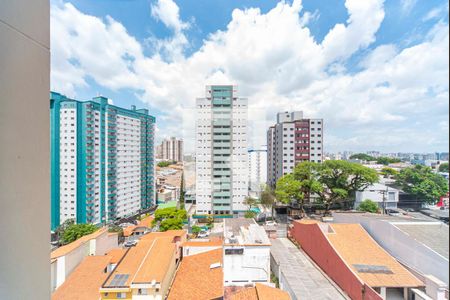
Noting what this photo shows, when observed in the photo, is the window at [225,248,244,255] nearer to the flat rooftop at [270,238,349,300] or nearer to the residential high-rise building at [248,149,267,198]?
the flat rooftop at [270,238,349,300]

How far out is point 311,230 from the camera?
5.89 metres

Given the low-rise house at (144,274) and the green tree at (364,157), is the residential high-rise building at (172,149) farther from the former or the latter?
the low-rise house at (144,274)

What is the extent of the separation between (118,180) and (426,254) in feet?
44.0

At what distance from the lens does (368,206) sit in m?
8.70

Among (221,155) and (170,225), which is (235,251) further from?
(221,155)

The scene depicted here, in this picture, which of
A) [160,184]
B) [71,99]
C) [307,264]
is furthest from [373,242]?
[160,184]

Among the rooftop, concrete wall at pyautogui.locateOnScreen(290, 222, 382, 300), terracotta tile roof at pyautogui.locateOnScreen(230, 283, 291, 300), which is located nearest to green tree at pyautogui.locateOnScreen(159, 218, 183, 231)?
the rooftop

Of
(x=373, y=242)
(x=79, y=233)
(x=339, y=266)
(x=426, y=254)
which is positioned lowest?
(x=79, y=233)

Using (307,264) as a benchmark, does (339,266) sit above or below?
above

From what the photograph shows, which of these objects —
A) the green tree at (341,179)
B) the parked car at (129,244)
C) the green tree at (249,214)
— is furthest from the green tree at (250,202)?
the parked car at (129,244)

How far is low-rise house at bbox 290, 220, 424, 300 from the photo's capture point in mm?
3705

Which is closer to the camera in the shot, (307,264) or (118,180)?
(307,264)

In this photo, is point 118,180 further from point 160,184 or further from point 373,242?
point 373,242

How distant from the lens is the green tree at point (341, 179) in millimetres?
9305
